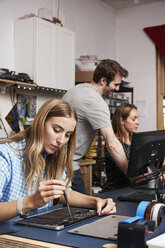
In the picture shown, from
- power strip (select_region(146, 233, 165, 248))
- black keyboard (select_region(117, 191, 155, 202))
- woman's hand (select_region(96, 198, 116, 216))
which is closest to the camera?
power strip (select_region(146, 233, 165, 248))

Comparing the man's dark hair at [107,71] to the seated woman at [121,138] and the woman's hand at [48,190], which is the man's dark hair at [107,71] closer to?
the seated woman at [121,138]

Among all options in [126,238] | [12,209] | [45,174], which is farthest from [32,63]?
[126,238]

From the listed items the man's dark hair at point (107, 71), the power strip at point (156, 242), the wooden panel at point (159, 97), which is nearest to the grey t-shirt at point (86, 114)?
the man's dark hair at point (107, 71)

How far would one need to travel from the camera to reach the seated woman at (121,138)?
2494 mm

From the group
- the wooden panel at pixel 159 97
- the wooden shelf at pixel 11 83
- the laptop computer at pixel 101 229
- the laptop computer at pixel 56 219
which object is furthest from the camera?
the wooden panel at pixel 159 97

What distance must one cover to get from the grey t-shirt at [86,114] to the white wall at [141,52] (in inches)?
121

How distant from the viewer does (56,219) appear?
1.32 meters

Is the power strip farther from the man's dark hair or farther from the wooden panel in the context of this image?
the wooden panel

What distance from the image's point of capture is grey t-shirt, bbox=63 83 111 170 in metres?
2.34

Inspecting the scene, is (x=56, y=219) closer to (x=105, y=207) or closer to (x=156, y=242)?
(x=105, y=207)

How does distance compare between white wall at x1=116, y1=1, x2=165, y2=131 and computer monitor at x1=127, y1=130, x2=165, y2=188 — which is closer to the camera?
computer monitor at x1=127, y1=130, x2=165, y2=188

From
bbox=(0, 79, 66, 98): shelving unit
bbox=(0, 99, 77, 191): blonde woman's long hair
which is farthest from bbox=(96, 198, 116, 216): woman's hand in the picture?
bbox=(0, 79, 66, 98): shelving unit

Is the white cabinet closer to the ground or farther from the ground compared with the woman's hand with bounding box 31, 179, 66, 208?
farther from the ground

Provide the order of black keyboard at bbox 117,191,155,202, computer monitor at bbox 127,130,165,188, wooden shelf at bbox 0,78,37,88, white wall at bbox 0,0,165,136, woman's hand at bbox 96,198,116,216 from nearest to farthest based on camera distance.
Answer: woman's hand at bbox 96,198,116,216
black keyboard at bbox 117,191,155,202
computer monitor at bbox 127,130,165,188
wooden shelf at bbox 0,78,37,88
white wall at bbox 0,0,165,136
